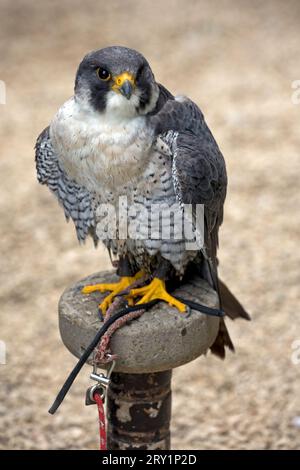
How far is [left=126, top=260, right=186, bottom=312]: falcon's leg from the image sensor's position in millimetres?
2593

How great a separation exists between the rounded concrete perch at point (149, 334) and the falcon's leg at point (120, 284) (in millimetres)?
59

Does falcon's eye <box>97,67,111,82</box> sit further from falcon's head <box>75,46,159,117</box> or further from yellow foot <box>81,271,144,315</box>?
yellow foot <box>81,271,144,315</box>

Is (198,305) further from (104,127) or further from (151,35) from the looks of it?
(151,35)

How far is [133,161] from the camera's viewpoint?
238 centimetres

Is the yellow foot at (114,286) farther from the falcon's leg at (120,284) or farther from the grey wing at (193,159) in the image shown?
the grey wing at (193,159)

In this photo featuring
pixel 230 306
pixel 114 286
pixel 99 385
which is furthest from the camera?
pixel 230 306

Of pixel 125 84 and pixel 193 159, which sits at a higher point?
pixel 125 84

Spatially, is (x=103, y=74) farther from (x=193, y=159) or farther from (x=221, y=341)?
(x=221, y=341)

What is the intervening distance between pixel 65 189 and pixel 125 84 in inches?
19.4

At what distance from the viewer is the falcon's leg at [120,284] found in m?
2.67

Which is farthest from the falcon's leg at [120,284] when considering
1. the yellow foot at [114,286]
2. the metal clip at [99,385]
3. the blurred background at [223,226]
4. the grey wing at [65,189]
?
the blurred background at [223,226]

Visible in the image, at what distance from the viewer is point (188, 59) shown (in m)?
8.05

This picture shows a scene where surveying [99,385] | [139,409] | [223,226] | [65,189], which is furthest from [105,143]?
[223,226]

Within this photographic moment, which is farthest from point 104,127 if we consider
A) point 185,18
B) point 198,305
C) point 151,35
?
point 185,18
